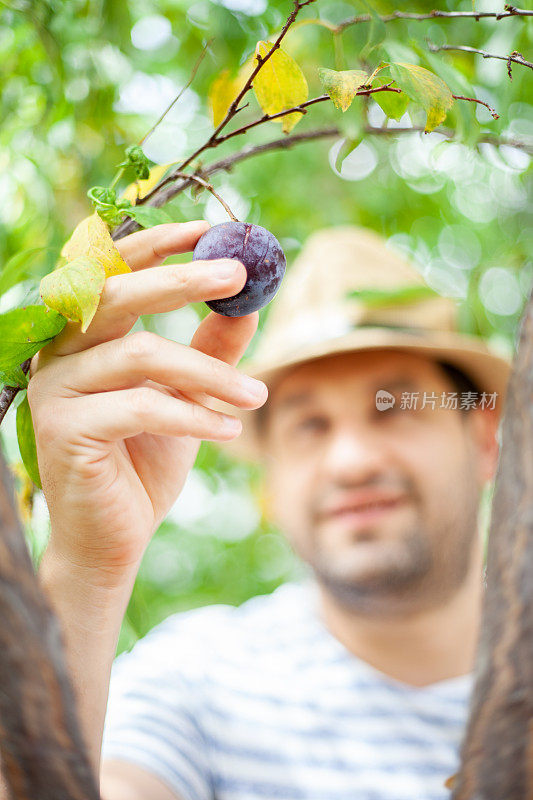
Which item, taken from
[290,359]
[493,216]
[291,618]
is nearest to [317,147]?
[290,359]

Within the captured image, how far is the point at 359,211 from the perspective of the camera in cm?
224

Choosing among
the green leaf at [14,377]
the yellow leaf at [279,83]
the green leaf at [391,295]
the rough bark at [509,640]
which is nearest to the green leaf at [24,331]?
the green leaf at [14,377]

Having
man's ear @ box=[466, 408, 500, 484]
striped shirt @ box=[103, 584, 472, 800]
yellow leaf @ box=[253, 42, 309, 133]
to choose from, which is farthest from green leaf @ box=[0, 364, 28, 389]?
man's ear @ box=[466, 408, 500, 484]

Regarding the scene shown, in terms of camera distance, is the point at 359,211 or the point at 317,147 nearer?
the point at 317,147

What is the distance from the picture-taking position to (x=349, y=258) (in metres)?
1.66

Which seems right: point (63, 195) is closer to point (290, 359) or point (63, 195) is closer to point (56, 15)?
point (56, 15)

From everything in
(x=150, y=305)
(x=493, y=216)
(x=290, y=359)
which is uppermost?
Result: (x=493, y=216)

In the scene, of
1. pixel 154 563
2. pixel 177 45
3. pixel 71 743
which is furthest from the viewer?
pixel 154 563

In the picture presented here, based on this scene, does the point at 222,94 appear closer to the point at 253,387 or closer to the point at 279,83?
the point at 279,83

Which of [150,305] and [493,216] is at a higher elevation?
[493,216]

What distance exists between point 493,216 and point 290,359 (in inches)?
61.0

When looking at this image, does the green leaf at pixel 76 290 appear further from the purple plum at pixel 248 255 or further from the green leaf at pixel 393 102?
the green leaf at pixel 393 102

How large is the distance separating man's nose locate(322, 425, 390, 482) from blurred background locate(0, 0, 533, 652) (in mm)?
428

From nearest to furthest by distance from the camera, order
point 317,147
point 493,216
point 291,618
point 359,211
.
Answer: point 291,618 < point 317,147 < point 359,211 < point 493,216
